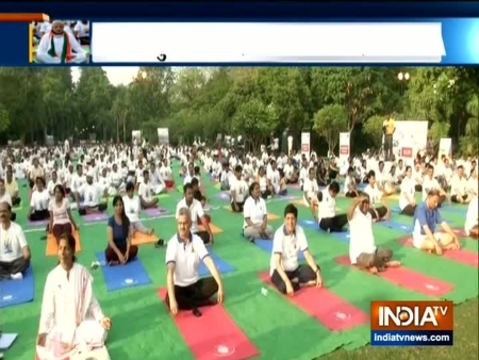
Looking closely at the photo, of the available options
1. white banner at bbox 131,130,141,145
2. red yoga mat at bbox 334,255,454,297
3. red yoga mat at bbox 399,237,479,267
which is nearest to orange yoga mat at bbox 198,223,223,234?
white banner at bbox 131,130,141,145

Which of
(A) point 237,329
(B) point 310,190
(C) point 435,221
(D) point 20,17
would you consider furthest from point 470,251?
(D) point 20,17

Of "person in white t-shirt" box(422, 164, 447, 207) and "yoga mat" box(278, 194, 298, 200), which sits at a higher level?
"person in white t-shirt" box(422, 164, 447, 207)

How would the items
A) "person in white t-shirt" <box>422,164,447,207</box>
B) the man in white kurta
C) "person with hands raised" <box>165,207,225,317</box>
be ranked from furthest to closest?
"person in white t-shirt" <box>422,164,447,207</box> < "person with hands raised" <box>165,207,225,317</box> < the man in white kurta

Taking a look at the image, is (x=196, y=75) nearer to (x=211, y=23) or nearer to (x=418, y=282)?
(x=211, y=23)

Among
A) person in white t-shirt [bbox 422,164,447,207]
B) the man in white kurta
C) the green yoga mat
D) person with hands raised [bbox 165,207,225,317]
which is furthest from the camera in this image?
person in white t-shirt [bbox 422,164,447,207]

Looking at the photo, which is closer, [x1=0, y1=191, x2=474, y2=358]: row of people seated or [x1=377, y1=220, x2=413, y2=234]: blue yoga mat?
[x1=0, y1=191, x2=474, y2=358]: row of people seated

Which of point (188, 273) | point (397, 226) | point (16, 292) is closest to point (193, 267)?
point (188, 273)

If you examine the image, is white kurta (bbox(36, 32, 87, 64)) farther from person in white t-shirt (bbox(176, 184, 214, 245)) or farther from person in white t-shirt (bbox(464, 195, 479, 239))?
person in white t-shirt (bbox(464, 195, 479, 239))

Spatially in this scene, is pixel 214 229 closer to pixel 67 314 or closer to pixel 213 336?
pixel 213 336

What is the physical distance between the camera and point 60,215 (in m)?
2.46

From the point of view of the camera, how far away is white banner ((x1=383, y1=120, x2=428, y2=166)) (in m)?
2.65

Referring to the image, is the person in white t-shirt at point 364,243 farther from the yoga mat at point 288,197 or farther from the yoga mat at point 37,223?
the yoga mat at point 37,223

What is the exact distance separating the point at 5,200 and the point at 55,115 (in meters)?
0.52

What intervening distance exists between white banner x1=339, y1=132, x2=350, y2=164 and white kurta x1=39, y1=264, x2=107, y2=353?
1.56 meters
